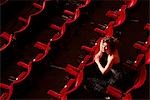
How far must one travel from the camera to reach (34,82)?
1359 mm

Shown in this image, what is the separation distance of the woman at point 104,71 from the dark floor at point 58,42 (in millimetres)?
49

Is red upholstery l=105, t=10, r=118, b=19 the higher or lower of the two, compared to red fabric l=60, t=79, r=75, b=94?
higher

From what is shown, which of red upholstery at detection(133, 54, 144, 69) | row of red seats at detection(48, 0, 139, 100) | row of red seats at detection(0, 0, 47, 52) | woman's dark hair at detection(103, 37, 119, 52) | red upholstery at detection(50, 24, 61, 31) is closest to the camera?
woman's dark hair at detection(103, 37, 119, 52)

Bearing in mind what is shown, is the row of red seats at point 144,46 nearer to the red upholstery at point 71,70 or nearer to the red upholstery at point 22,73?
the red upholstery at point 71,70

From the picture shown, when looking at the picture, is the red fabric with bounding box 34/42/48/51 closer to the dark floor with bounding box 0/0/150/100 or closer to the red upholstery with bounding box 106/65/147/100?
the dark floor with bounding box 0/0/150/100

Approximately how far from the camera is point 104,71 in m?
1.17

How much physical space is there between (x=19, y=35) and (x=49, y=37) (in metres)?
0.18

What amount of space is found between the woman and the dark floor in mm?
49

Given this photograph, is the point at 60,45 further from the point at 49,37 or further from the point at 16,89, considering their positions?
the point at 16,89

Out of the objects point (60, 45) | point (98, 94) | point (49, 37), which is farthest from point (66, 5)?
point (98, 94)

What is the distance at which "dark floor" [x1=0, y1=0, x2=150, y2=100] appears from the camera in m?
1.34

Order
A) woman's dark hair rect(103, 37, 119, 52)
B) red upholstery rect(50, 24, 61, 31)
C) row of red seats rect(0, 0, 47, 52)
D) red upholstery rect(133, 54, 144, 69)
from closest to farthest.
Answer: woman's dark hair rect(103, 37, 119, 52) → red upholstery rect(133, 54, 144, 69) → row of red seats rect(0, 0, 47, 52) → red upholstery rect(50, 24, 61, 31)

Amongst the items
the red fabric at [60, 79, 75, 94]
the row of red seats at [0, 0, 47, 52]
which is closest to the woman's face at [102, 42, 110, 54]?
the red fabric at [60, 79, 75, 94]

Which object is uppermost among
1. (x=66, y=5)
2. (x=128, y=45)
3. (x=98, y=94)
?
(x=66, y=5)
